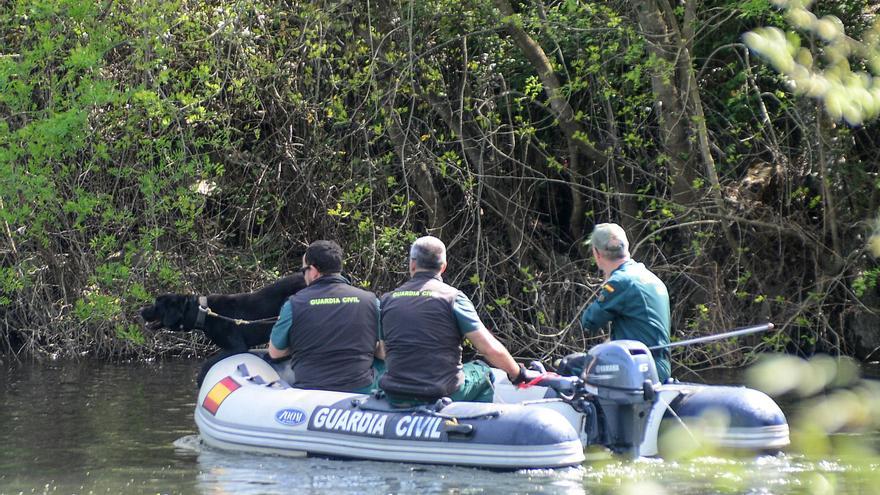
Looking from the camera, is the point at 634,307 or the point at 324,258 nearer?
the point at 634,307

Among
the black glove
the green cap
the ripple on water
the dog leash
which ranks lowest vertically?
the ripple on water

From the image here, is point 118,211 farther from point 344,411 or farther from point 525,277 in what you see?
point 344,411

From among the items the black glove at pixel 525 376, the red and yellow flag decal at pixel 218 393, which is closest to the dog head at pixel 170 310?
the red and yellow flag decal at pixel 218 393

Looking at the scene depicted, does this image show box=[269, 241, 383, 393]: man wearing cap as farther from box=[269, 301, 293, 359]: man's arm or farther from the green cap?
the green cap

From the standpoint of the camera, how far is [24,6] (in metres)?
10.8

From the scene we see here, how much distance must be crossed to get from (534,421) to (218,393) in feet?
7.48

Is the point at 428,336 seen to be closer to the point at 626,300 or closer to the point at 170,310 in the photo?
the point at 626,300

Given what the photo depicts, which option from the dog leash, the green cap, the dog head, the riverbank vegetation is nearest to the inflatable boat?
the green cap

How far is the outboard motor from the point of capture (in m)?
6.08

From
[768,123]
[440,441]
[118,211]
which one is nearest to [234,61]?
[118,211]

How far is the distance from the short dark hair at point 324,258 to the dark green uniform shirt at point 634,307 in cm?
156

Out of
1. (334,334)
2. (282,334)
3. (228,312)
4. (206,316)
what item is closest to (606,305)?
(334,334)

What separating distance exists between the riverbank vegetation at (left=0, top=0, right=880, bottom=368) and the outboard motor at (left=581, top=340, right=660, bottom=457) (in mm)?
4175

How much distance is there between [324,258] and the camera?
701 cm
